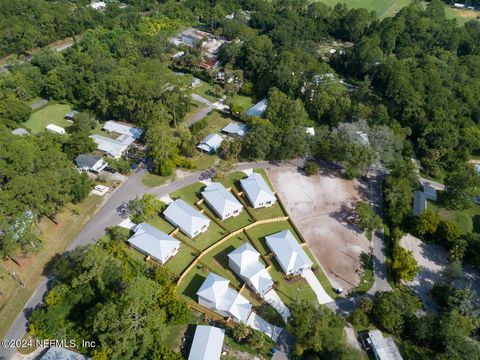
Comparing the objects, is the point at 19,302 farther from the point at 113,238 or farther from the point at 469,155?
the point at 469,155

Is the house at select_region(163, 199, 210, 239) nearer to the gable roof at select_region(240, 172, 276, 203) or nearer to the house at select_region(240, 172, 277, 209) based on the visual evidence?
the house at select_region(240, 172, 277, 209)

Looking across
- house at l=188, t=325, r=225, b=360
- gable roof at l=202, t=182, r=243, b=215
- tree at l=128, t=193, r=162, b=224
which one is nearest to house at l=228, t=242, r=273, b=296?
house at l=188, t=325, r=225, b=360

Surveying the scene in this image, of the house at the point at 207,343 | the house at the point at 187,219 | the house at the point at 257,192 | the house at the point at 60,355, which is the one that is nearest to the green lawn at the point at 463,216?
the house at the point at 257,192

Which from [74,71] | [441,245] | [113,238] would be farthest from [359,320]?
[74,71]

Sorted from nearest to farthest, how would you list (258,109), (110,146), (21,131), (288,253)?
1. (288,253)
2. (110,146)
3. (21,131)
4. (258,109)

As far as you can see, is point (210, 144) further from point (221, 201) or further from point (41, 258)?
point (41, 258)

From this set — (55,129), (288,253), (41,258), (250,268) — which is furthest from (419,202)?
(55,129)

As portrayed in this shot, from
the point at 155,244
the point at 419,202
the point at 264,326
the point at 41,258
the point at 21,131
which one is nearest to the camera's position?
the point at 264,326
